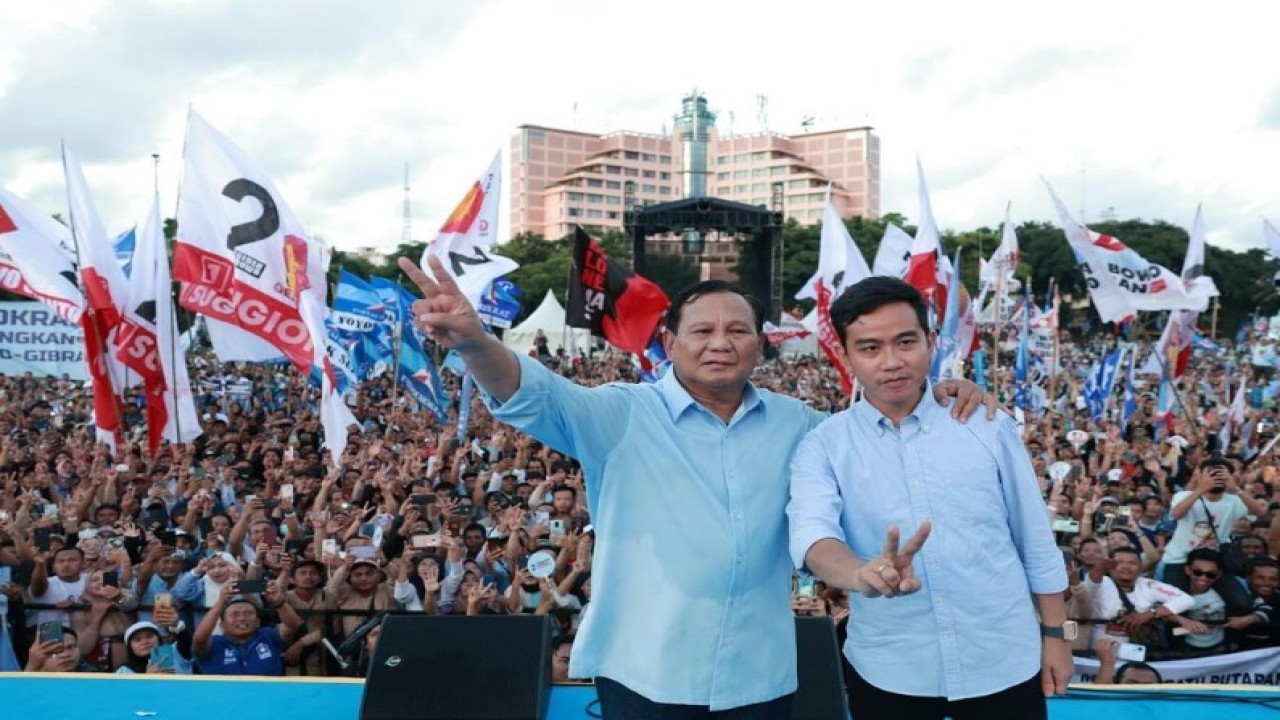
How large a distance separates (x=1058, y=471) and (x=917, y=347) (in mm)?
7448

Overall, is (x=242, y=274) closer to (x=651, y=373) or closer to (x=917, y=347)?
(x=651, y=373)

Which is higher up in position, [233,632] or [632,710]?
[632,710]

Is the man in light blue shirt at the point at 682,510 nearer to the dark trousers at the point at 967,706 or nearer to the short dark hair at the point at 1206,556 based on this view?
the dark trousers at the point at 967,706

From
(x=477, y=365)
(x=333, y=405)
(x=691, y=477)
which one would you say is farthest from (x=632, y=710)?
(x=333, y=405)

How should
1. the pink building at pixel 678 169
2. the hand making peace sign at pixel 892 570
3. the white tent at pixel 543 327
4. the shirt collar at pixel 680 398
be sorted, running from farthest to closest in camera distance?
the pink building at pixel 678 169 < the white tent at pixel 543 327 < the shirt collar at pixel 680 398 < the hand making peace sign at pixel 892 570

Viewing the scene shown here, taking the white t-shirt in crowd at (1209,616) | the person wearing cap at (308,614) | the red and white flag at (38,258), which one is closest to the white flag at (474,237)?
the red and white flag at (38,258)

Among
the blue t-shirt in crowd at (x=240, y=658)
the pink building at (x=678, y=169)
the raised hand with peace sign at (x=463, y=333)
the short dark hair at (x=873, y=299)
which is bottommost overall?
the blue t-shirt in crowd at (x=240, y=658)

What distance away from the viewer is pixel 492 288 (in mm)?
12320

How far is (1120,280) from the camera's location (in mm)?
11398

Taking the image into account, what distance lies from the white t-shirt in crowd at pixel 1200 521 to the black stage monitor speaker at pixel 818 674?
374 cm

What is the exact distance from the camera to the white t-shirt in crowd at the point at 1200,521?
6.53 meters

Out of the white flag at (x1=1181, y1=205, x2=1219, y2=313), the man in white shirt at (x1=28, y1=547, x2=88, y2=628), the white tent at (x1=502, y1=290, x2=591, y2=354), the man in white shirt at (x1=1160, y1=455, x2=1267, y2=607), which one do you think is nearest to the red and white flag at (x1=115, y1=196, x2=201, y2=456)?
the man in white shirt at (x1=28, y1=547, x2=88, y2=628)

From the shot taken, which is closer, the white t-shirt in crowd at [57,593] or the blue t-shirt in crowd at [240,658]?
the blue t-shirt in crowd at [240,658]

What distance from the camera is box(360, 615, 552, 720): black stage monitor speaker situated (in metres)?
3.43
